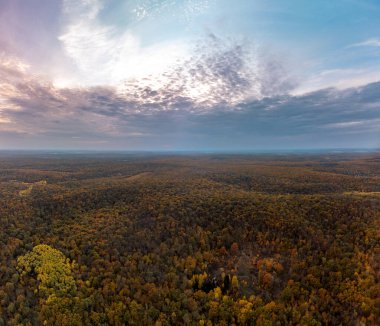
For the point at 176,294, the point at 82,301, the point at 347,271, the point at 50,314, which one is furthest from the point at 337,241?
the point at 50,314

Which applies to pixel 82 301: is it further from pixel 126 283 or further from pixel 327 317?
pixel 327 317

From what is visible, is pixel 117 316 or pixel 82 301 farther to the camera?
pixel 82 301

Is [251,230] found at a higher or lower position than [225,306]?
higher

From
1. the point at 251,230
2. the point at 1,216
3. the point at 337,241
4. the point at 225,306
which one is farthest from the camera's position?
the point at 1,216

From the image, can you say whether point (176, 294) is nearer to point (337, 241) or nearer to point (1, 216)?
point (337, 241)

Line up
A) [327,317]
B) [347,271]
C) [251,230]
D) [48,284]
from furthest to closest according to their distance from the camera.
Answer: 1. [251,230]
2. [48,284]
3. [347,271]
4. [327,317]

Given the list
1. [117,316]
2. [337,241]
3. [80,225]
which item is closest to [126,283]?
[117,316]
